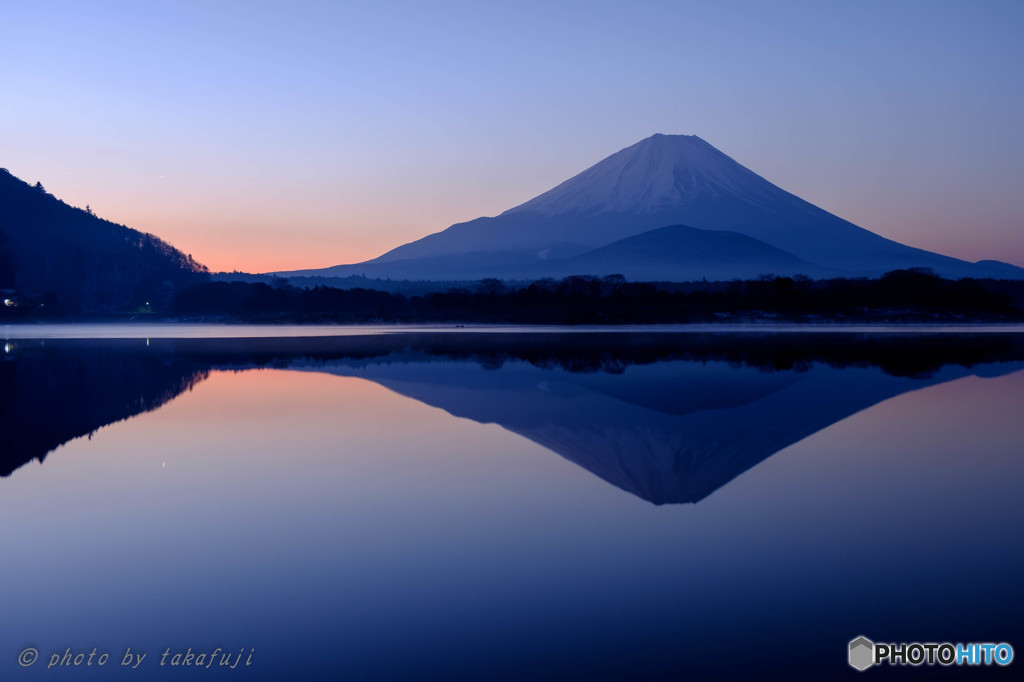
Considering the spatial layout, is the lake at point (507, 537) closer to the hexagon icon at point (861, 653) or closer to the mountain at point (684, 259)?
the hexagon icon at point (861, 653)

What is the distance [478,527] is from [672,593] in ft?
7.41

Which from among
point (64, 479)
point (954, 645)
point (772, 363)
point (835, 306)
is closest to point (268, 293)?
point (835, 306)

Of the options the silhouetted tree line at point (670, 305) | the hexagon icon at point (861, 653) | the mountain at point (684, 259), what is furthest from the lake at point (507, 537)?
the mountain at point (684, 259)

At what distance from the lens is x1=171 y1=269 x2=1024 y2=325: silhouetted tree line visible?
76.6 m

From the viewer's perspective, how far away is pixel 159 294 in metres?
124

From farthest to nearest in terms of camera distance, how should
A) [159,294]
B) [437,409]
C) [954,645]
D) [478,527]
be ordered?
[159,294] < [437,409] < [478,527] < [954,645]

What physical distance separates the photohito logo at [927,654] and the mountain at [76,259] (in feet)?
373

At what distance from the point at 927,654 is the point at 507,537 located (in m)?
3.37

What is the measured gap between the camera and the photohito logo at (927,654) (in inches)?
187

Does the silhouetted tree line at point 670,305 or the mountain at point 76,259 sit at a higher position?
the mountain at point 76,259

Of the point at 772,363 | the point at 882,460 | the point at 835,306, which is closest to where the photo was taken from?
the point at 882,460

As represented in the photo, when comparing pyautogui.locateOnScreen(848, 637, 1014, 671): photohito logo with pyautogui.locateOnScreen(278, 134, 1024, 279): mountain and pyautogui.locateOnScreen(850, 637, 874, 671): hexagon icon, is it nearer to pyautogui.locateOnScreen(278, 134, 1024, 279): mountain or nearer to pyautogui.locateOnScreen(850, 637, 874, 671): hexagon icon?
pyautogui.locateOnScreen(850, 637, 874, 671): hexagon icon

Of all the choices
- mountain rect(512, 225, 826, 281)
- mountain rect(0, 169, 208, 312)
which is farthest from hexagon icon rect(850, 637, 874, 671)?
mountain rect(512, 225, 826, 281)

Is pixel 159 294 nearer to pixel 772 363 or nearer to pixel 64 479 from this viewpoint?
pixel 772 363
